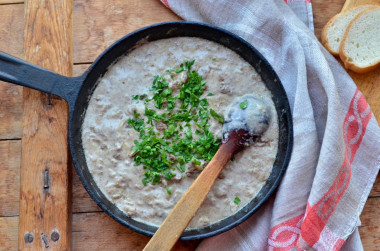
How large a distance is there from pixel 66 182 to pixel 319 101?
1.38 metres

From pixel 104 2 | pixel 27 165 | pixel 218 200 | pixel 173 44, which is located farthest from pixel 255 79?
pixel 27 165

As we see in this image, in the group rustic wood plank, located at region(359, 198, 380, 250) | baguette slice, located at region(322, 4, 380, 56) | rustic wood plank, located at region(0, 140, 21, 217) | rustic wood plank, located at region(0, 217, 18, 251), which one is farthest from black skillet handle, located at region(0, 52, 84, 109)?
rustic wood plank, located at region(359, 198, 380, 250)

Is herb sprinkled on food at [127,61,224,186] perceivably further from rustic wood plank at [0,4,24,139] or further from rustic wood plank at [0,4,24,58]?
rustic wood plank at [0,4,24,58]

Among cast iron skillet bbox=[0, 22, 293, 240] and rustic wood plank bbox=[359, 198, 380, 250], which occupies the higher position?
cast iron skillet bbox=[0, 22, 293, 240]

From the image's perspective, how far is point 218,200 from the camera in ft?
8.23

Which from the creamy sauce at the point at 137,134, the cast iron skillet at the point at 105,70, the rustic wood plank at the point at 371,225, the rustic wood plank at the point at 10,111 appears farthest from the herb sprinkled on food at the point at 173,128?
the rustic wood plank at the point at 371,225

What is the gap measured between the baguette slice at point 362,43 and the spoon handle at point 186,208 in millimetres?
880

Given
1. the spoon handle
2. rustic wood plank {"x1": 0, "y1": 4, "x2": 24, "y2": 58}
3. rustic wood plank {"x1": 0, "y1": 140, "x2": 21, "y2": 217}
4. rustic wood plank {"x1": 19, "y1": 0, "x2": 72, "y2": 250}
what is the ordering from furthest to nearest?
rustic wood plank {"x1": 0, "y1": 4, "x2": 24, "y2": 58} → rustic wood plank {"x1": 0, "y1": 140, "x2": 21, "y2": 217} → rustic wood plank {"x1": 19, "y1": 0, "x2": 72, "y2": 250} → the spoon handle

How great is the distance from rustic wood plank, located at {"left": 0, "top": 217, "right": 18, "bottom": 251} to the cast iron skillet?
20.1 inches

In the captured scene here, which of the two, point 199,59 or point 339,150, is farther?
point 199,59

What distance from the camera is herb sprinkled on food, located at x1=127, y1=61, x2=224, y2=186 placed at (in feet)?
8.27

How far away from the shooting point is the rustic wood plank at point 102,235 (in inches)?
103

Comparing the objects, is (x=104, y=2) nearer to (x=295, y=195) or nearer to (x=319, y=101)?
(x=319, y=101)

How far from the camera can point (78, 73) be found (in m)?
2.77
